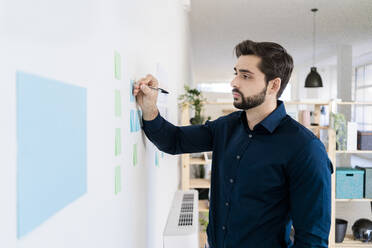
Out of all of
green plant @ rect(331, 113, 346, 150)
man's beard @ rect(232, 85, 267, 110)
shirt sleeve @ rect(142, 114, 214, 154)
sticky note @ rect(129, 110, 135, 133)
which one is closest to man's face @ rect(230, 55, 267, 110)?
man's beard @ rect(232, 85, 267, 110)

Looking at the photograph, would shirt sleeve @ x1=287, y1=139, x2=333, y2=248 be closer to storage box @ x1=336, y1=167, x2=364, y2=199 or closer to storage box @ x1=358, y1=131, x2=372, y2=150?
storage box @ x1=336, y1=167, x2=364, y2=199

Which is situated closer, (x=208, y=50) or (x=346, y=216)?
(x=346, y=216)

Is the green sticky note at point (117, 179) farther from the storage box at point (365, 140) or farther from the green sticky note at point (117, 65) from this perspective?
the storage box at point (365, 140)

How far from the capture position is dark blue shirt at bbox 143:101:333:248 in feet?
4.07

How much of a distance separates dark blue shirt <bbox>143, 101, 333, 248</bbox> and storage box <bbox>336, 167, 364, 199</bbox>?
8.50 ft

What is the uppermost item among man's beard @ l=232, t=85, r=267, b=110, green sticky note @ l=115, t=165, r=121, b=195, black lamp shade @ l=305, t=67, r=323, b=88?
black lamp shade @ l=305, t=67, r=323, b=88

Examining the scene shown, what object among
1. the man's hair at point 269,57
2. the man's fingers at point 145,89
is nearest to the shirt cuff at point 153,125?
the man's fingers at point 145,89

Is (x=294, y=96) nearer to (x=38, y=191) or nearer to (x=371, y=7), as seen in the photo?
(x=371, y=7)

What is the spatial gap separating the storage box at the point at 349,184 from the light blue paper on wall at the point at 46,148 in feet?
11.9

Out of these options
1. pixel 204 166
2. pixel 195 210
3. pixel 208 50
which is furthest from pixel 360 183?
pixel 208 50

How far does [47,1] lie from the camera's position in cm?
49

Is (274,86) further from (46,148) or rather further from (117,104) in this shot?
(46,148)

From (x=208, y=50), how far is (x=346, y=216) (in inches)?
215

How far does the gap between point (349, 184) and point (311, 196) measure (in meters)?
2.82
